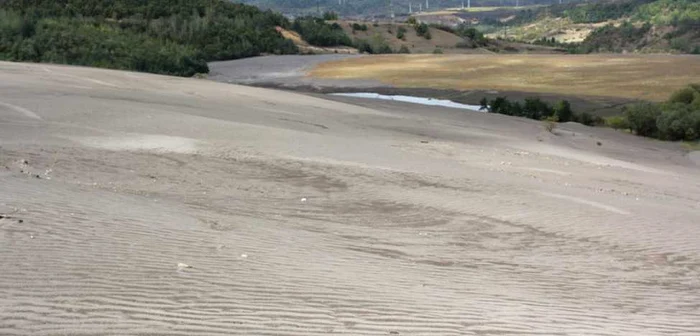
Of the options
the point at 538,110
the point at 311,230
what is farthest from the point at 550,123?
the point at 311,230

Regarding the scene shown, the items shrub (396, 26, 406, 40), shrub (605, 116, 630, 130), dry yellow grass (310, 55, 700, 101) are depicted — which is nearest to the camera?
shrub (605, 116, 630, 130)

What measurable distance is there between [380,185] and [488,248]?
4.17 meters

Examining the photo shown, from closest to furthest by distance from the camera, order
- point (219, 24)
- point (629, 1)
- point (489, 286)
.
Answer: point (489, 286), point (219, 24), point (629, 1)

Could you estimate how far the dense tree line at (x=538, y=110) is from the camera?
4044cm

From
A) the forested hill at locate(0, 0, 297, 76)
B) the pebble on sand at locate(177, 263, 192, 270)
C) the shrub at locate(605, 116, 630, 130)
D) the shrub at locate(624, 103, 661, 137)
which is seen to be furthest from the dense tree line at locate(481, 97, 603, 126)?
the pebble on sand at locate(177, 263, 192, 270)

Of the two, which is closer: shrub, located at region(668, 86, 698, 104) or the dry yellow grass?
shrub, located at region(668, 86, 698, 104)

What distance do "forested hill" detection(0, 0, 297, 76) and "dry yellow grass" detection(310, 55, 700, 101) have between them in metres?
10.4

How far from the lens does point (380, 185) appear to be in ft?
52.2

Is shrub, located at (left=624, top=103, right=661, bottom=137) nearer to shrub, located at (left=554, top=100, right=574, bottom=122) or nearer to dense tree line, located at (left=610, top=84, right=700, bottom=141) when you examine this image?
dense tree line, located at (left=610, top=84, right=700, bottom=141)

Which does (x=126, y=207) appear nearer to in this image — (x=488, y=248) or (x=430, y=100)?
(x=488, y=248)

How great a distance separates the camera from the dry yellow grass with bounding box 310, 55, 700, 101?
4988cm

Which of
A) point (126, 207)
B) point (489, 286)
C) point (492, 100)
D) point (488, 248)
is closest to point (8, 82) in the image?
point (126, 207)

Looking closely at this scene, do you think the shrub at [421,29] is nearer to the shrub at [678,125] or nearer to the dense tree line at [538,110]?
the dense tree line at [538,110]

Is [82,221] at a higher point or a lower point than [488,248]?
higher
